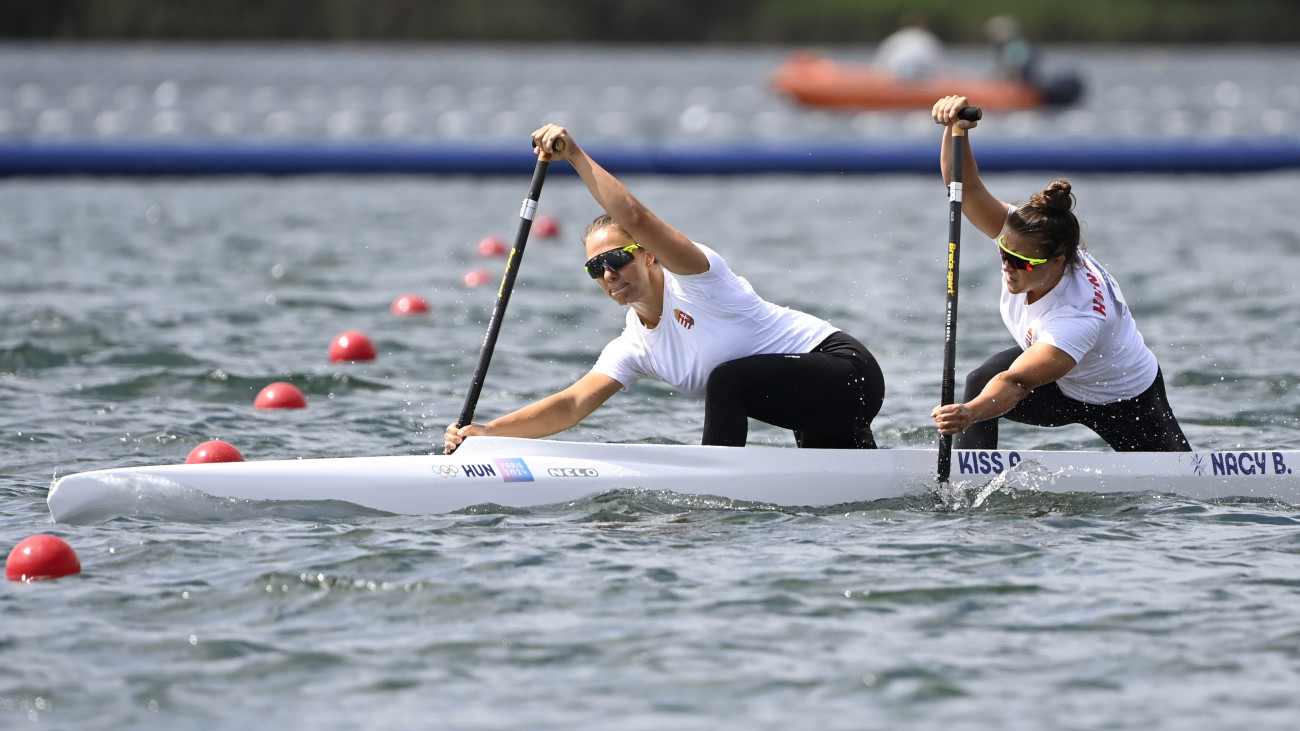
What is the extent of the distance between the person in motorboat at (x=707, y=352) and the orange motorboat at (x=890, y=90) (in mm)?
19919

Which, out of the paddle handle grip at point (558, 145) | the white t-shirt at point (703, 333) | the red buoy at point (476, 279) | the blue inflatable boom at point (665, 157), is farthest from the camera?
the blue inflatable boom at point (665, 157)

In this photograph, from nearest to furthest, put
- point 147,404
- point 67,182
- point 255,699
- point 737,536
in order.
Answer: point 255,699, point 737,536, point 147,404, point 67,182

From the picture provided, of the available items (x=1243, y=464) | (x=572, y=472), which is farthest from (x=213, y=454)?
(x=1243, y=464)

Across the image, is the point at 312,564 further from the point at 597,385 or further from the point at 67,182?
the point at 67,182

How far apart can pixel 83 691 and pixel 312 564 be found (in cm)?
107

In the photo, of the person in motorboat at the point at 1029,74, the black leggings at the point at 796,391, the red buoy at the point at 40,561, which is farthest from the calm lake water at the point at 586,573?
the person in motorboat at the point at 1029,74

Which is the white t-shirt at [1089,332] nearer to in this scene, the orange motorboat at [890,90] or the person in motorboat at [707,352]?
the person in motorboat at [707,352]

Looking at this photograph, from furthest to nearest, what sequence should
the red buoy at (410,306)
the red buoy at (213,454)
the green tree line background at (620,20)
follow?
the green tree line background at (620,20)
the red buoy at (410,306)
the red buoy at (213,454)

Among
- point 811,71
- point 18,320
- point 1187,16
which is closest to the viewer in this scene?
point 18,320

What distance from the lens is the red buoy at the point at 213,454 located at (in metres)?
6.43

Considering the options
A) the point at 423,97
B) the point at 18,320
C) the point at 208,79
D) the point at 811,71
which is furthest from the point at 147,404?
the point at 208,79

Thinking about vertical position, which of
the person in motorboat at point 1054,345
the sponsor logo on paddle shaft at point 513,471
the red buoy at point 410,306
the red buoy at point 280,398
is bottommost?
the sponsor logo on paddle shaft at point 513,471

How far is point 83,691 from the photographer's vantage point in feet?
13.7

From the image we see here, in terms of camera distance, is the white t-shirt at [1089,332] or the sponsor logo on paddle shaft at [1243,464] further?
the sponsor logo on paddle shaft at [1243,464]
